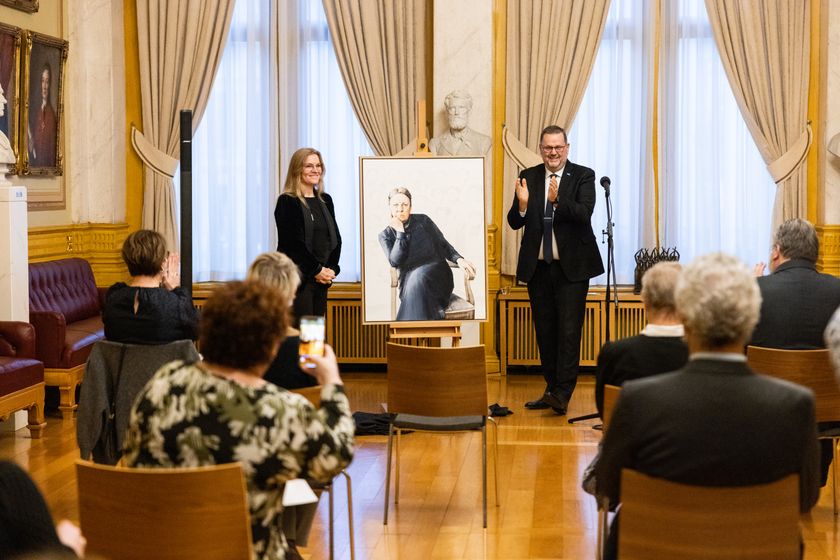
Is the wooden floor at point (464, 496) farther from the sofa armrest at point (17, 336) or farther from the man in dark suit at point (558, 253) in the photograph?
the sofa armrest at point (17, 336)

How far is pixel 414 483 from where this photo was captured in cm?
581

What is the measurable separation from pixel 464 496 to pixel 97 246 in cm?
494

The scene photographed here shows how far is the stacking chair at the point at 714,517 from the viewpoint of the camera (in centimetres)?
260

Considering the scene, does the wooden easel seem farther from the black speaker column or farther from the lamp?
the lamp

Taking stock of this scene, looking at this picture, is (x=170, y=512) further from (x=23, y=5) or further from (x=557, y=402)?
(x=23, y=5)

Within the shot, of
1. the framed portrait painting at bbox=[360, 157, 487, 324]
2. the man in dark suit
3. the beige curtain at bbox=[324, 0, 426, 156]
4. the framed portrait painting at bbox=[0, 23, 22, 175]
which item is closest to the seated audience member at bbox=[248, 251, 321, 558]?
the framed portrait painting at bbox=[360, 157, 487, 324]

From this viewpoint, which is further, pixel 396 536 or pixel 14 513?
pixel 396 536

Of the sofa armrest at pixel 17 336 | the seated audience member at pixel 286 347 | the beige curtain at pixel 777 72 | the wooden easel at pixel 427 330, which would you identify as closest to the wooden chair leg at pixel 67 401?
the sofa armrest at pixel 17 336

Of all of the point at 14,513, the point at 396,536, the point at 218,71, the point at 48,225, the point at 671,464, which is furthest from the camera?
the point at 218,71

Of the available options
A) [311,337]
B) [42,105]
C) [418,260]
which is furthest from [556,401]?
[311,337]

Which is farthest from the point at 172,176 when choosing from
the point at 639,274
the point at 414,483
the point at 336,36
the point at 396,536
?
the point at 396,536

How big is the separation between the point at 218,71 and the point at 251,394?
7113mm

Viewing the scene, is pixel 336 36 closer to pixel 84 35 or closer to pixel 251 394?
pixel 84 35

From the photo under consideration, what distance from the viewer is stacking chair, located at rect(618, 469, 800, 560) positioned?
2598 millimetres
